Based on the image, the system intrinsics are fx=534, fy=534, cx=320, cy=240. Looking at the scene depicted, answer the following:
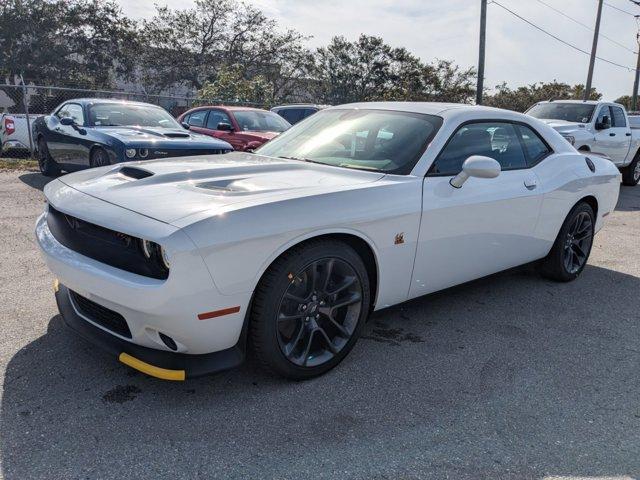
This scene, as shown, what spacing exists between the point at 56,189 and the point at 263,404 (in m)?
1.72

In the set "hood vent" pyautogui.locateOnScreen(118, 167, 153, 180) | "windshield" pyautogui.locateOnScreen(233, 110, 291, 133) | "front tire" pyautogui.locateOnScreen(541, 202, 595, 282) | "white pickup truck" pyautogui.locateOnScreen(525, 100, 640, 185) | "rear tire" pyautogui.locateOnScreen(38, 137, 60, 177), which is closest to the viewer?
"hood vent" pyautogui.locateOnScreen(118, 167, 153, 180)

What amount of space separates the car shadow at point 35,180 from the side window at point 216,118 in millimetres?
3060

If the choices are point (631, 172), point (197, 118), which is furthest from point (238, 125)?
point (631, 172)

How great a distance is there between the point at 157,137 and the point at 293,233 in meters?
5.41

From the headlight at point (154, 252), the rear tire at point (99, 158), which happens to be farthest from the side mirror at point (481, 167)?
the rear tire at point (99, 158)

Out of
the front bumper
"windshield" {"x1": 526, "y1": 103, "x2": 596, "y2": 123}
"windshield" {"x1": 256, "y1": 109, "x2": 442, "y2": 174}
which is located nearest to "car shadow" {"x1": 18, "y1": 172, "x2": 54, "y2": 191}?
"windshield" {"x1": 256, "y1": 109, "x2": 442, "y2": 174}

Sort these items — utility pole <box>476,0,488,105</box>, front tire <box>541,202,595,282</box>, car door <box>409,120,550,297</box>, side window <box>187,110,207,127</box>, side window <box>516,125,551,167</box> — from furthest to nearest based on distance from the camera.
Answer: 1. utility pole <box>476,0,488,105</box>
2. side window <box>187,110,207,127</box>
3. front tire <box>541,202,595,282</box>
4. side window <box>516,125,551,167</box>
5. car door <box>409,120,550,297</box>

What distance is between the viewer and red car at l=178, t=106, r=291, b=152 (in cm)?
964

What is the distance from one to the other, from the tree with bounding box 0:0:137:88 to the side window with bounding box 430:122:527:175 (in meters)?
30.3

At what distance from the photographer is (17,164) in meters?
10.8

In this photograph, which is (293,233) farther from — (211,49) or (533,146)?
(211,49)

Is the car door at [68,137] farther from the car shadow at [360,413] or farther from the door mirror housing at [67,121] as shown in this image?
the car shadow at [360,413]

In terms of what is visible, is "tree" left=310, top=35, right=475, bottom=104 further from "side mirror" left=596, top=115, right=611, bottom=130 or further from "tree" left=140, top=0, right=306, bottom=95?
"side mirror" left=596, top=115, right=611, bottom=130

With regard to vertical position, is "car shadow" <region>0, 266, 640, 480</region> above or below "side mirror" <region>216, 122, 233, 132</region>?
below
